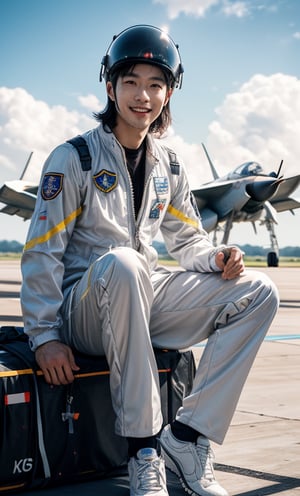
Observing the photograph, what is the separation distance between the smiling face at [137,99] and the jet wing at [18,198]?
2223 cm

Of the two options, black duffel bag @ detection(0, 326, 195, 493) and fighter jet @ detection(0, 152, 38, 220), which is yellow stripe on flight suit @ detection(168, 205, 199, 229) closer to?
black duffel bag @ detection(0, 326, 195, 493)

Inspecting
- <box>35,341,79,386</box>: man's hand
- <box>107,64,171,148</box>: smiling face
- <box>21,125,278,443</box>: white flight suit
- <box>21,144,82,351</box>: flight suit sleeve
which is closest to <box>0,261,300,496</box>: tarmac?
<box>21,125,278,443</box>: white flight suit

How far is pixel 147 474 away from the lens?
253cm

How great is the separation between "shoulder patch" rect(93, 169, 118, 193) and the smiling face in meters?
0.20

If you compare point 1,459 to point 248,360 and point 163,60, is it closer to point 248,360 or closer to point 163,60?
point 248,360

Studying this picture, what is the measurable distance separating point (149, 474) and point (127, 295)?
60 centimetres

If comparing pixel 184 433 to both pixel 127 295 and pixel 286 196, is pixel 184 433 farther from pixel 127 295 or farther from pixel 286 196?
pixel 286 196

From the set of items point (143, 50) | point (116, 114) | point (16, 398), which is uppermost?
point (143, 50)

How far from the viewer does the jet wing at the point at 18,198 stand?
26625mm

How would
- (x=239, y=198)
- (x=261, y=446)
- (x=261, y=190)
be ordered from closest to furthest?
(x=261, y=446) < (x=261, y=190) < (x=239, y=198)

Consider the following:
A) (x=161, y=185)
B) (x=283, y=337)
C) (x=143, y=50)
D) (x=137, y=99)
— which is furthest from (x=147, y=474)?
(x=283, y=337)

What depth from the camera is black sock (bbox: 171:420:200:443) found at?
279 cm

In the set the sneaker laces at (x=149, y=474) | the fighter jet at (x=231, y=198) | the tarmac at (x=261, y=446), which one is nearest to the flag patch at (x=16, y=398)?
the tarmac at (x=261, y=446)

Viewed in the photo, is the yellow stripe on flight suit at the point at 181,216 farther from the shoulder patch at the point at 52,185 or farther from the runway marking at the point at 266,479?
the runway marking at the point at 266,479
